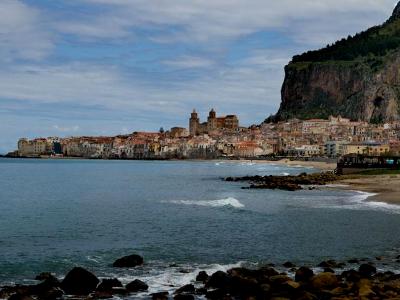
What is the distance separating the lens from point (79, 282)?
774 inches

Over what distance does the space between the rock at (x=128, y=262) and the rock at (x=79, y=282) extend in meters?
3.27

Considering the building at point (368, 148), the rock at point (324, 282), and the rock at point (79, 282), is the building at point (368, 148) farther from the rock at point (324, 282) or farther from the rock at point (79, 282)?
the rock at point (79, 282)

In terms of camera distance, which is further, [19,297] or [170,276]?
[170,276]

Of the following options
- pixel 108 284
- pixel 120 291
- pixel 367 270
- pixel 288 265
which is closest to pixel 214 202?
pixel 288 265

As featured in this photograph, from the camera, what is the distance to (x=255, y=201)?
5169 cm

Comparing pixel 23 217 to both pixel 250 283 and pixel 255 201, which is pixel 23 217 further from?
pixel 250 283

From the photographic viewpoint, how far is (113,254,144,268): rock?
76.5ft

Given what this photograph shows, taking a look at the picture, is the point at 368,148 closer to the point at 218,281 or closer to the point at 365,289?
the point at 218,281

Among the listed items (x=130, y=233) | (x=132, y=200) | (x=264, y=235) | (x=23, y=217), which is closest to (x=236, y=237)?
(x=264, y=235)

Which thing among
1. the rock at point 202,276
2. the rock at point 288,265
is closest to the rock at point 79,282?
the rock at point 202,276

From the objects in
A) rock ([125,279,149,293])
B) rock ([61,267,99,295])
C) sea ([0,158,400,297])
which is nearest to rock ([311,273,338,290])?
sea ([0,158,400,297])

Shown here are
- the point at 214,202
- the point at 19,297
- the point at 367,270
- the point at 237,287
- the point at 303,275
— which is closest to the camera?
the point at 19,297

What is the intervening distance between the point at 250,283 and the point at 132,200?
35.8 metres

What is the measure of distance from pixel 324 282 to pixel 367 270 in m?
3.35
